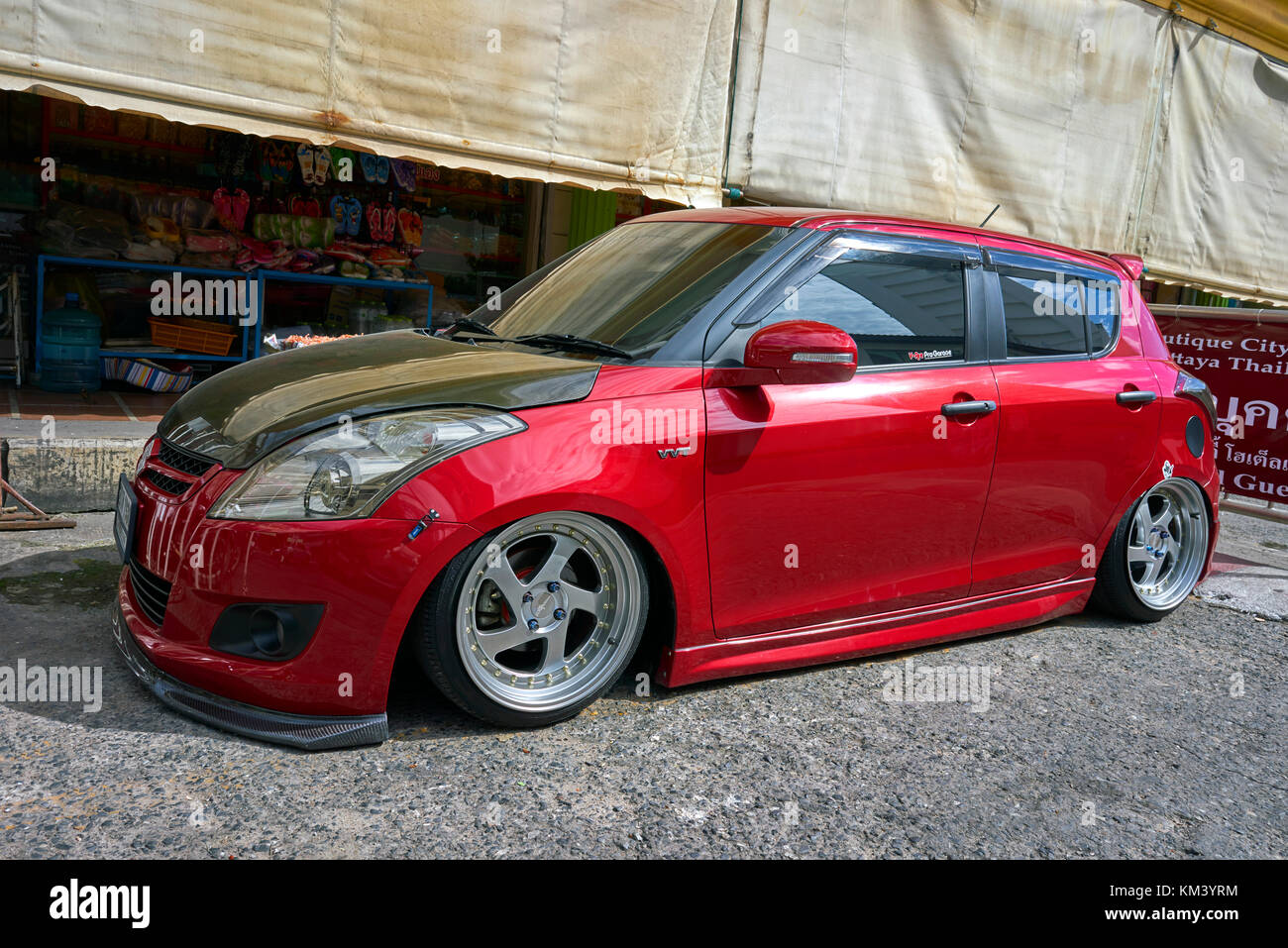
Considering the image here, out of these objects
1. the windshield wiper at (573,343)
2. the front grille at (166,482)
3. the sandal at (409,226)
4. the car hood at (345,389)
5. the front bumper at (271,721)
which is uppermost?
the sandal at (409,226)

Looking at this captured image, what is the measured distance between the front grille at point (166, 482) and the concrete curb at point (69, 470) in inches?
83.5

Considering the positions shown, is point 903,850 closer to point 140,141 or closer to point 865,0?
point 865,0

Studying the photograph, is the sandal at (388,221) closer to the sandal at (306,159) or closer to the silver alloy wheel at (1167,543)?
the sandal at (306,159)

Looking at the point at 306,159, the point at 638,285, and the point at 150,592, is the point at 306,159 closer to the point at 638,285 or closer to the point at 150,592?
the point at 638,285

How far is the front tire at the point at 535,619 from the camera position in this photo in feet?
9.68

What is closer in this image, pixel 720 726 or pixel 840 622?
pixel 720 726

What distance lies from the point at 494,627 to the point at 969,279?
217 centimetres

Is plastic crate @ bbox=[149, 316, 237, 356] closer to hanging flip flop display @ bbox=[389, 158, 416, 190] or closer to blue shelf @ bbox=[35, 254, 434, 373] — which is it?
blue shelf @ bbox=[35, 254, 434, 373]

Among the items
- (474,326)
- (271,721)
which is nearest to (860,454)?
(474,326)

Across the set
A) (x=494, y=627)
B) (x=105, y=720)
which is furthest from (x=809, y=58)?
(x=105, y=720)

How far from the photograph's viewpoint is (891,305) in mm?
3809

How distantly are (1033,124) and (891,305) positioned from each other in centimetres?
692

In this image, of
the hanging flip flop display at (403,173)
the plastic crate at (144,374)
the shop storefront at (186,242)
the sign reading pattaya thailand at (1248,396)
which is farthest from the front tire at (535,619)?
the hanging flip flop display at (403,173)

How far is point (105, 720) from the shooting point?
9.75 feet
